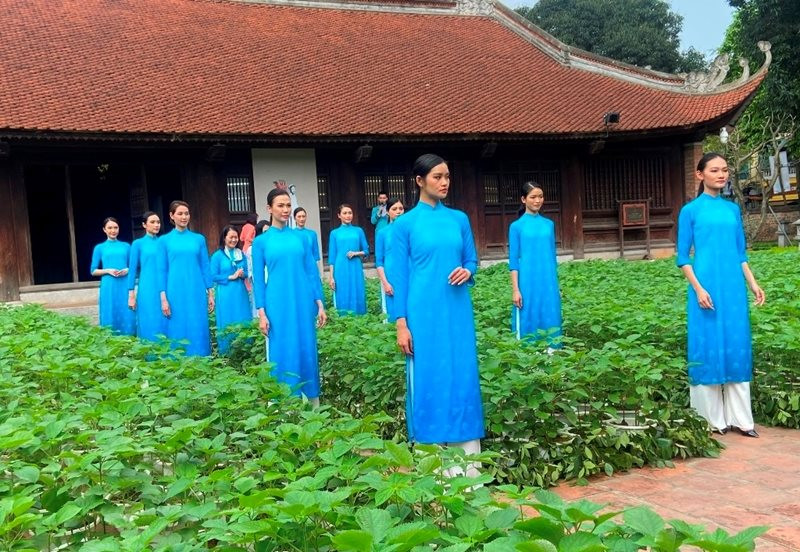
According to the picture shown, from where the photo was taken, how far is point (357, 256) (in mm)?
9781

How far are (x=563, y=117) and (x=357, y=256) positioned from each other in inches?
293

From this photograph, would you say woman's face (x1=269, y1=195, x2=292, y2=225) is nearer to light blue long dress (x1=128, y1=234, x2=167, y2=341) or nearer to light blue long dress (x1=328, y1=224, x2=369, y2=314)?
light blue long dress (x1=128, y1=234, x2=167, y2=341)

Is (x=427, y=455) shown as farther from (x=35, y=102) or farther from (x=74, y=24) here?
(x=74, y=24)

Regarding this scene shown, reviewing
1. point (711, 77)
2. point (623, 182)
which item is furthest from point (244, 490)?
point (711, 77)

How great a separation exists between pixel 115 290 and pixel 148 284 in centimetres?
201

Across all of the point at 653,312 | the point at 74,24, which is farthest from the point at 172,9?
the point at 653,312

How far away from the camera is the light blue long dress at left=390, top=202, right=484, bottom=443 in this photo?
373 centimetres

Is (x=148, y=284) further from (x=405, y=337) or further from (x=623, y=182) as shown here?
(x=623, y=182)

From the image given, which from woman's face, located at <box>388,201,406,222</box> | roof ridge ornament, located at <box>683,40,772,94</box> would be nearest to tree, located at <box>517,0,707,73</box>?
roof ridge ornament, located at <box>683,40,772,94</box>

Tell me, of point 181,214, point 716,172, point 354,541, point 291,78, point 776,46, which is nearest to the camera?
point 354,541

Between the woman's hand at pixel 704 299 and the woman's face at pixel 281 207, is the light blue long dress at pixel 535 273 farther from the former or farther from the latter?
the woman's face at pixel 281 207

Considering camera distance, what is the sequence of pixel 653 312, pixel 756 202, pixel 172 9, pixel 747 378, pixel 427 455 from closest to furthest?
pixel 427 455 < pixel 747 378 < pixel 653 312 < pixel 172 9 < pixel 756 202

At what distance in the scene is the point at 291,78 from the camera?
15297 mm

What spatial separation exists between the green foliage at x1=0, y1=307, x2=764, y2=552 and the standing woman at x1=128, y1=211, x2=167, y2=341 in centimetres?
360
